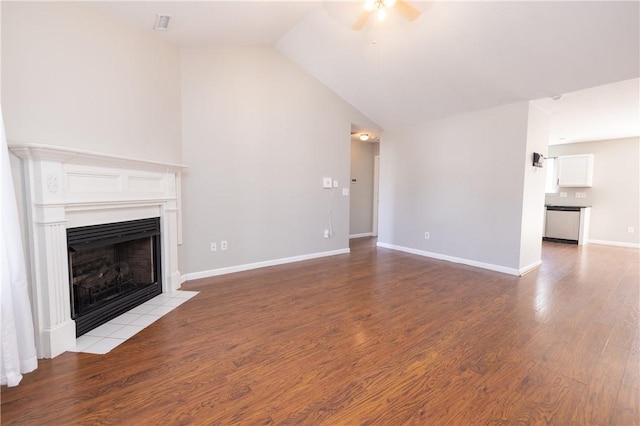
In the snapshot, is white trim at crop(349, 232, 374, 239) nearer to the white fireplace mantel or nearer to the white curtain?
the white fireplace mantel

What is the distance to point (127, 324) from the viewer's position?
8.10 ft

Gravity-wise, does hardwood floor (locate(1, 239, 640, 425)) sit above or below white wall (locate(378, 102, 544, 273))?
below

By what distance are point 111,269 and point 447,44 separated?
428 centimetres

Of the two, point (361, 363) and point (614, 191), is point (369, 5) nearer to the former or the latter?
point (361, 363)

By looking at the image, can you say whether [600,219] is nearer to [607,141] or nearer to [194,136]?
[607,141]

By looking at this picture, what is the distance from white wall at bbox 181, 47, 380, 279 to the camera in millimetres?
3629

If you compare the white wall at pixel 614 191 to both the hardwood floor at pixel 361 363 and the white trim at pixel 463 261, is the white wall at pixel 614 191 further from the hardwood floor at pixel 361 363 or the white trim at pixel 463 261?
the hardwood floor at pixel 361 363

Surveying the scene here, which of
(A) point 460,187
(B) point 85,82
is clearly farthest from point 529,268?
(B) point 85,82

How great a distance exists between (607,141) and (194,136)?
8.61 metres

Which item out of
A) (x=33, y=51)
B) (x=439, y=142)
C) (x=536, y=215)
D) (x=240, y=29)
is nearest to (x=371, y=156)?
(x=439, y=142)

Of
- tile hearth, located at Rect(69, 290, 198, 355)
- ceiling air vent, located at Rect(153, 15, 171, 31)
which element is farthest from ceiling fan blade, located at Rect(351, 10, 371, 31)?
tile hearth, located at Rect(69, 290, 198, 355)

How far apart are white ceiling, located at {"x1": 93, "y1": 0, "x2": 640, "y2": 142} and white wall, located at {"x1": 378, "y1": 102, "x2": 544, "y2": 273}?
0.40m

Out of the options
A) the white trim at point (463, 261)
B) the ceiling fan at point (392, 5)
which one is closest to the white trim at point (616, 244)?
the white trim at point (463, 261)

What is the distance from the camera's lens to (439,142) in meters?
→ 4.88
